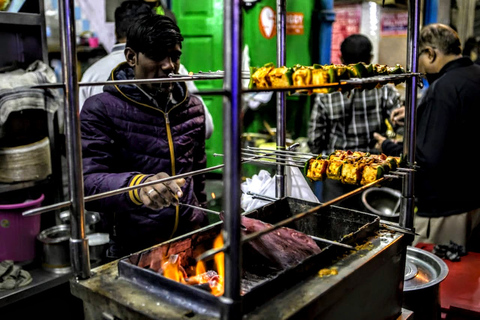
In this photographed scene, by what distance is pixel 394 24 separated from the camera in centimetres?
737

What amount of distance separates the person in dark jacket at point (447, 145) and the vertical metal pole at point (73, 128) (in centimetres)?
290

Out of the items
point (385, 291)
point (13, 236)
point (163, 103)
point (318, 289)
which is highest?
point (163, 103)

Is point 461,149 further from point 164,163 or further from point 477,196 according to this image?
point 164,163

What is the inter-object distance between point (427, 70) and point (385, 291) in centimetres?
265

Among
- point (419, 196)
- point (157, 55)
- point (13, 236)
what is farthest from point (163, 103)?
point (419, 196)

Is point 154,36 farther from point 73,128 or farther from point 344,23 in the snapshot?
point 344,23

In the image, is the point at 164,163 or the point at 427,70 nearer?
the point at 164,163

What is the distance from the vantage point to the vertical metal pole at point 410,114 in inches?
82.3

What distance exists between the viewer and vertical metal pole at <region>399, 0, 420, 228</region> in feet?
6.86

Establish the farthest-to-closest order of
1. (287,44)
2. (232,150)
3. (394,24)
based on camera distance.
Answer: (394,24) < (287,44) < (232,150)

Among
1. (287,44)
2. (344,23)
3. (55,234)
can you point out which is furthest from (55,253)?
(344,23)

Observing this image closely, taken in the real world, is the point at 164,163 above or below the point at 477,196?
above

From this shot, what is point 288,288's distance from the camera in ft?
4.90

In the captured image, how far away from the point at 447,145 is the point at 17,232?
3328mm
